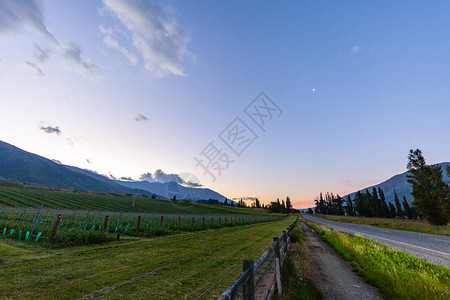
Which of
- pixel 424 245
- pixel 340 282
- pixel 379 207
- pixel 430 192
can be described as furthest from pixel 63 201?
pixel 379 207

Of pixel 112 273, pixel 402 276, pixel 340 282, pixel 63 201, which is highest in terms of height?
pixel 63 201

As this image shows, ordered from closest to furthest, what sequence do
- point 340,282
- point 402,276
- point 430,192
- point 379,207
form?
point 402,276 < point 340,282 < point 430,192 < point 379,207

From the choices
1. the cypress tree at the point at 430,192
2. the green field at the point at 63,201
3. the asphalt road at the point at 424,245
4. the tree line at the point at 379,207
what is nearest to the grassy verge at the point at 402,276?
the asphalt road at the point at 424,245

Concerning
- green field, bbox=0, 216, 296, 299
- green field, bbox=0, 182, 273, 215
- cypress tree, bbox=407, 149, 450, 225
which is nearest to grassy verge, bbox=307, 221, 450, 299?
green field, bbox=0, 216, 296, 299

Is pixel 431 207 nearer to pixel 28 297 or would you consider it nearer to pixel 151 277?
pixel 151 277

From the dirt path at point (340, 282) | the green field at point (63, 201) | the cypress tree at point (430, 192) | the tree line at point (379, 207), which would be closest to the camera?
the dirt path at point (340, 282)

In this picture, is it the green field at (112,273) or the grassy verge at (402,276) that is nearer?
the grassy verge at (402,276)

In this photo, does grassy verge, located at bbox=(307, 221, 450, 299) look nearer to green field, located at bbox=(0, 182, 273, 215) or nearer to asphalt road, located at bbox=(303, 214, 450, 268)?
asphalt road, located at bbox=(303, 214, 450, 268)

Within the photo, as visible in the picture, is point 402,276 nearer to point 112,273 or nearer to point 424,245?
point 112,273

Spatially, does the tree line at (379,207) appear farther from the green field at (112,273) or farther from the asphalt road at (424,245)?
the green field at (112,273)

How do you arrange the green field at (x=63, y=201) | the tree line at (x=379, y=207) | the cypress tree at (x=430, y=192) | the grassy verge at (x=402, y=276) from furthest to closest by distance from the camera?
the tree line at (x=379, y=207), the green field at (x=63, y=201), the cypress tree at (x=430, y=192), the grassy verge at (x=402, y=276)

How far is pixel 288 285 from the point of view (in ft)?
18.6

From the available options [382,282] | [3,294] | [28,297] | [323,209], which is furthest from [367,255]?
[323,209]

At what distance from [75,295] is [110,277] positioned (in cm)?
150
